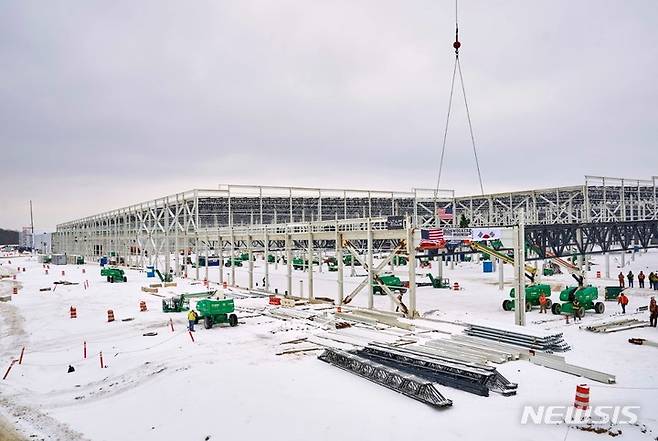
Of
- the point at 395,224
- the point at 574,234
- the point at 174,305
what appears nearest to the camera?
the point at 395,224

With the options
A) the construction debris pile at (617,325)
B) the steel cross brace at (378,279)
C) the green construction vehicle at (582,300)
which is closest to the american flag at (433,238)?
the steel cross brace at (378,279)

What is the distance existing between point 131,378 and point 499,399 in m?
11.7

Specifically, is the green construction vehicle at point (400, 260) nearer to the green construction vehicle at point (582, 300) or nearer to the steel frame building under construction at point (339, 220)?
the steel frame building under construction at point (339, 220)

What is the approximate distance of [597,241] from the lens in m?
37.6

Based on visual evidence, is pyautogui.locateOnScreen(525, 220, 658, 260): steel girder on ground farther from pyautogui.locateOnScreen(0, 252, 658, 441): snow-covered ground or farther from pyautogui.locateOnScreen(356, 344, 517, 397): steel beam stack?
pyautogui.locateOnScreen(356, 344, 517, 397): steel beam stack

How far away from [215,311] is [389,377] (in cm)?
1187

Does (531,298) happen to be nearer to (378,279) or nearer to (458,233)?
(458,233)

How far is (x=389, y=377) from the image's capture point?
13.7 metres

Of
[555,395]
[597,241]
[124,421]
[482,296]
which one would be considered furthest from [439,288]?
[124,421]

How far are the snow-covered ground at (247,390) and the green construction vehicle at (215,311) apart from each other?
1.73ft

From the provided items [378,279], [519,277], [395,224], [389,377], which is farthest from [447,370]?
[378,279]

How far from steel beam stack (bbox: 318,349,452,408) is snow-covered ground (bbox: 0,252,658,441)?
0.25m

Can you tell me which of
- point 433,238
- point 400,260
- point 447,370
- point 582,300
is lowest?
point 400,260

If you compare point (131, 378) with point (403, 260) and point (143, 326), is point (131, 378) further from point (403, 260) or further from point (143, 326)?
point (403, 260)
